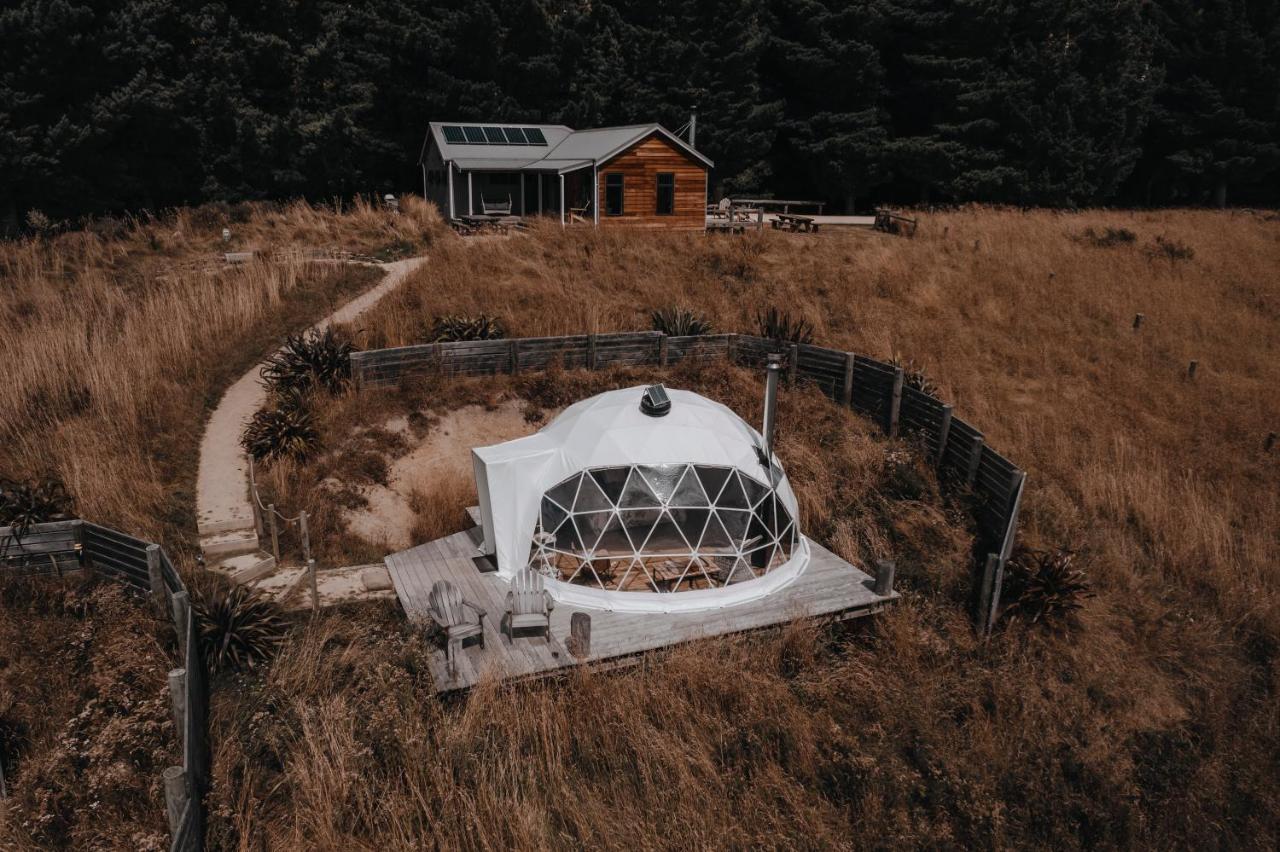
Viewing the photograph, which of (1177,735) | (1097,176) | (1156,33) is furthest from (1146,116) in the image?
(1177,735)

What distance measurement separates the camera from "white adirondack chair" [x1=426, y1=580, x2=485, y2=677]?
8.63 meters

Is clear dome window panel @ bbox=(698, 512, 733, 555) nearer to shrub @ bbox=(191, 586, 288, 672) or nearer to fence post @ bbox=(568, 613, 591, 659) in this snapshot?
fence post @ bbox=(568, 613, 591, 659)

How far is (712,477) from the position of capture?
10.8 m

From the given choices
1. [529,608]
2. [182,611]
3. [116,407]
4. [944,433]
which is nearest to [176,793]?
[182,611]

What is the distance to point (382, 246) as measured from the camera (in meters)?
24.5

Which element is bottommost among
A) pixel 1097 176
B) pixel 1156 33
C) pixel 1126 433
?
pixel 1126 433

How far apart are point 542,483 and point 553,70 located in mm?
31719

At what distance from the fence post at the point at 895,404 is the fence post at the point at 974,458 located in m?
2.14

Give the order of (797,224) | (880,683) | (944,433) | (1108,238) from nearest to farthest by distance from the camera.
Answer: (880,683)
(944,433)
(1108,238)
(797,224)

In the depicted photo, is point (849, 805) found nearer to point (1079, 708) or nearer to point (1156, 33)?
point (1079, 708)

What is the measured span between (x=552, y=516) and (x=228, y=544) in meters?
4.40

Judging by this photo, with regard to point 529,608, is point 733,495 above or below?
above

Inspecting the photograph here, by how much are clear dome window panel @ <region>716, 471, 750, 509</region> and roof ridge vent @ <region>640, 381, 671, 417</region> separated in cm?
129

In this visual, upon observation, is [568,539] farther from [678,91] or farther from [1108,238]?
[678,91]
